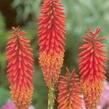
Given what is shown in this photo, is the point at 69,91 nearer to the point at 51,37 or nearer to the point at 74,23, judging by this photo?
the point at 51,37

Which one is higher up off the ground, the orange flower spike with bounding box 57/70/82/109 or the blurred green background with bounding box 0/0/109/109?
the blurred green background with bounding box 0/0/109/109

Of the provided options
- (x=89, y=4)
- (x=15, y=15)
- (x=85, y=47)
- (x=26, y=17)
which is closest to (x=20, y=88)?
(x=85, y=47)

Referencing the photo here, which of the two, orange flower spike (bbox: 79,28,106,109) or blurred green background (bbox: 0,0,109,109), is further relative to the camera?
blurred green background (bbox: 0,0,109,109)

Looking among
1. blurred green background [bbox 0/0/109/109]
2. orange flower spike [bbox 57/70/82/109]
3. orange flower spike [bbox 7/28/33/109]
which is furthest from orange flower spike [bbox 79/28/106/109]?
blurred green background [bbox 0/0/109/109]

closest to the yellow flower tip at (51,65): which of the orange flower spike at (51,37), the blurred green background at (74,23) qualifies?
the orange flower spike at (51,37)

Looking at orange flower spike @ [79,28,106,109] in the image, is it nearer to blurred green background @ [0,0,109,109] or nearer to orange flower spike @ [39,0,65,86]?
orange flower spike @ [39,0,65,86]

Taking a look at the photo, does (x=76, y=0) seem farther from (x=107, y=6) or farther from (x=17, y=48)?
(x=17, y=48)

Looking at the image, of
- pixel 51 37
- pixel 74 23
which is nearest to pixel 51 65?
pixel 51 37

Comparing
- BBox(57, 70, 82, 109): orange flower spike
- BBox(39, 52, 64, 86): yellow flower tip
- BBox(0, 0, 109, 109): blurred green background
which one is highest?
BBox(0, 0, 109, 109): blurred green background
